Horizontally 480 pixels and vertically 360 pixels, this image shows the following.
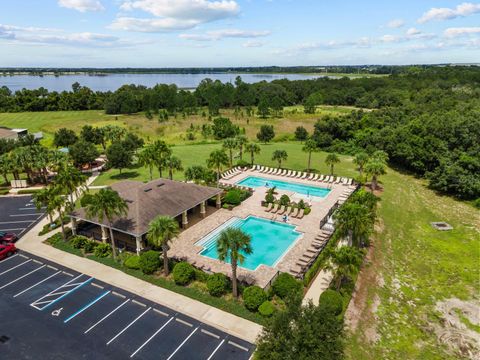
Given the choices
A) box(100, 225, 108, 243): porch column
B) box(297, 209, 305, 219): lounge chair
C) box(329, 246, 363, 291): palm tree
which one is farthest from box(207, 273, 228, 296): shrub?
box(297, 209, 305, 219): lounge chair

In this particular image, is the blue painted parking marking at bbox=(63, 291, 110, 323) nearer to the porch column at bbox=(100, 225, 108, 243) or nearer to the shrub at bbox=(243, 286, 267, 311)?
the porch column at bbox=(100, 225, 108, 243)

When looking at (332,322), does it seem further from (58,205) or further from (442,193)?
(442,193)

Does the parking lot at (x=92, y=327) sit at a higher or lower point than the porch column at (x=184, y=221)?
lower

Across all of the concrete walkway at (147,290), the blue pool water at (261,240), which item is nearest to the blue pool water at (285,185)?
the blue pool water at (261,240)

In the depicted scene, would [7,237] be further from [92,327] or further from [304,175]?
[304,175]

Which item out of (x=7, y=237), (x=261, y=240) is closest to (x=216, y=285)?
(x=261, y=240)

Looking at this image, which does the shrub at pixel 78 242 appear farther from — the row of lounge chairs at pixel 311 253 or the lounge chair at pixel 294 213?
the lounge chair at pixel 294 213
